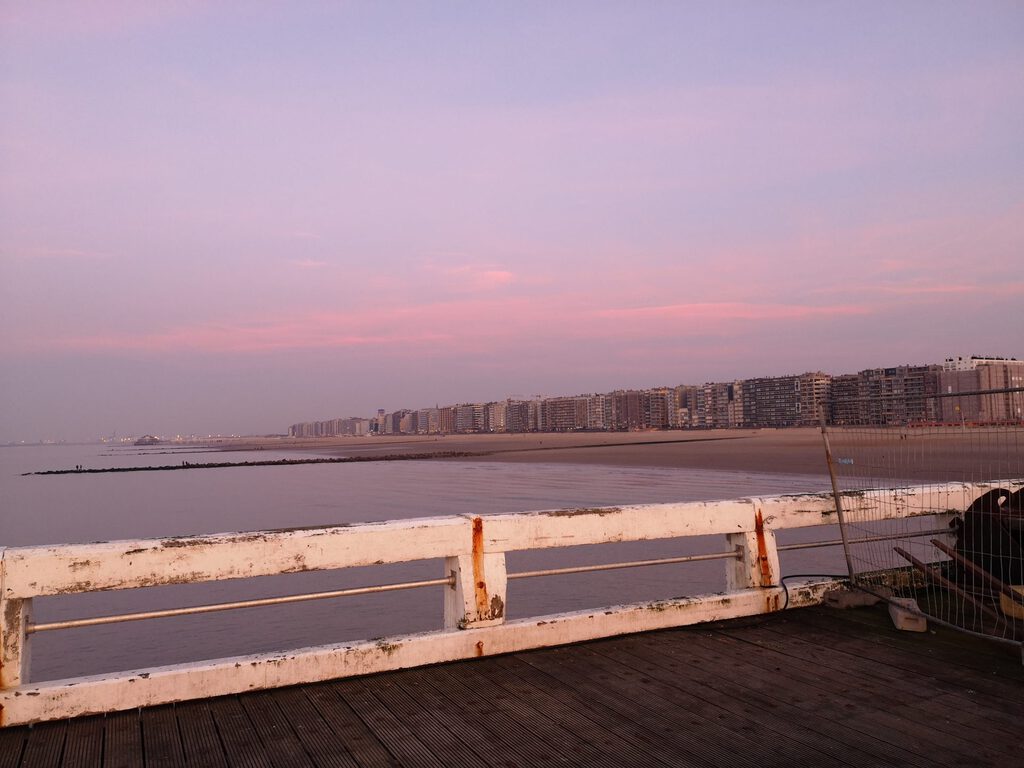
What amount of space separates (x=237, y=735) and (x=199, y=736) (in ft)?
0.58

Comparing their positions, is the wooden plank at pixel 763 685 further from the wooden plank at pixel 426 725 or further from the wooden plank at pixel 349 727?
the wooden plank at pixel 349 727

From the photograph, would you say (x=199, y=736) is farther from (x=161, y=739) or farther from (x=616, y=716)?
(x=616, y=716)

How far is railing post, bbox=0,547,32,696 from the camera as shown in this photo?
3914 millimetres

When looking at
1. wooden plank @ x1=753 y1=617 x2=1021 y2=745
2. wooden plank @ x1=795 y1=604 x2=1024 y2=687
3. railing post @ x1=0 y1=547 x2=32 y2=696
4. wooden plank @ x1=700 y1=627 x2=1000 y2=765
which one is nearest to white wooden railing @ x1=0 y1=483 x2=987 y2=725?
railing post @ x1=0 y1=547 x2=32 y2=696

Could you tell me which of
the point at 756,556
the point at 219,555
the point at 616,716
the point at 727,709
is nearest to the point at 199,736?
the point at 219,555

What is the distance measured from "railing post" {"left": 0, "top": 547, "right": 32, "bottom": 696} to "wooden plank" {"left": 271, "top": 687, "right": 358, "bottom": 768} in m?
1.26

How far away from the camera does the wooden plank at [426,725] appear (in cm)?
354

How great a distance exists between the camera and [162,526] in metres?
23.1

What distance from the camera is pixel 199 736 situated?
3.77m

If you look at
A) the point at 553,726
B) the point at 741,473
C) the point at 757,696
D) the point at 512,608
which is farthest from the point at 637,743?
the point at 741,473

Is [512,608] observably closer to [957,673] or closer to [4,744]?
[957,673]

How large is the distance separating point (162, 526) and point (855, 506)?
2137 cm

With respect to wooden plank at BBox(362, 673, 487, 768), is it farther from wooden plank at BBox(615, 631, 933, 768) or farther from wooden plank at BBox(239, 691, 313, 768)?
wooden plank at BBox(615, 631, 933, 768)

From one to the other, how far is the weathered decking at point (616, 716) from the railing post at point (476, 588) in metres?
0.27
